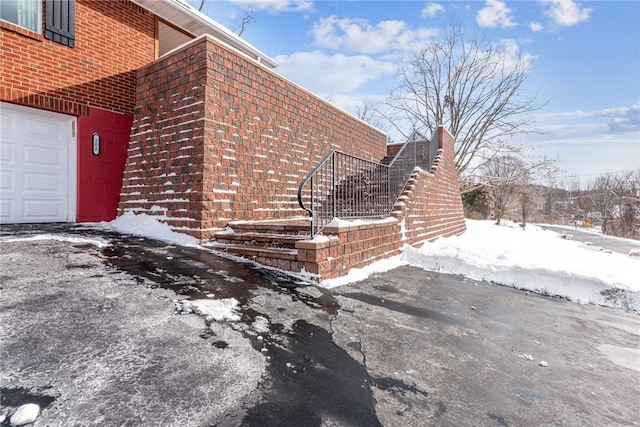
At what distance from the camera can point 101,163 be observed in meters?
5.89

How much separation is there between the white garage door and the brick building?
15 mm

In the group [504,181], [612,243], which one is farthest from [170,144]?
[504,181]

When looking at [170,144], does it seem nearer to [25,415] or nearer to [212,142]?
[212,142]

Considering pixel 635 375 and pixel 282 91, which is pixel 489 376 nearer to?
pixel 635 375

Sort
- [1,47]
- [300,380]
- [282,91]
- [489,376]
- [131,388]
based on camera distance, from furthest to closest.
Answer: [282,91]
[1,47]
[489,376]
[300,380]
[131,388]

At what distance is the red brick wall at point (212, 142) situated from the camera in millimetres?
4918

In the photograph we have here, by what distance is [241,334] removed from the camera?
2236mm

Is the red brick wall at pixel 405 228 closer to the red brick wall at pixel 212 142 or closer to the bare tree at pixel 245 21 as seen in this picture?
the red brick wall at pixel 212 142

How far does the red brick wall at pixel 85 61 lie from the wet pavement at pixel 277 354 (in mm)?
2917

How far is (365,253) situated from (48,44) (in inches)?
251

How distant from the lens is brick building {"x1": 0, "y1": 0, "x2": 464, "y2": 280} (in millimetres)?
4953

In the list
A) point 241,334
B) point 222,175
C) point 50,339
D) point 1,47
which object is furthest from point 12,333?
point 1,47

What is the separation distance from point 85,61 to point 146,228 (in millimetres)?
3352

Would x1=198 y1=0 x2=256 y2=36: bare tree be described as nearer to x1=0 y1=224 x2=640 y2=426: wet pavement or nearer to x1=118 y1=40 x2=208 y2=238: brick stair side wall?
x1=118 y1=40 x2=208 y2=238: brick stair side wall
